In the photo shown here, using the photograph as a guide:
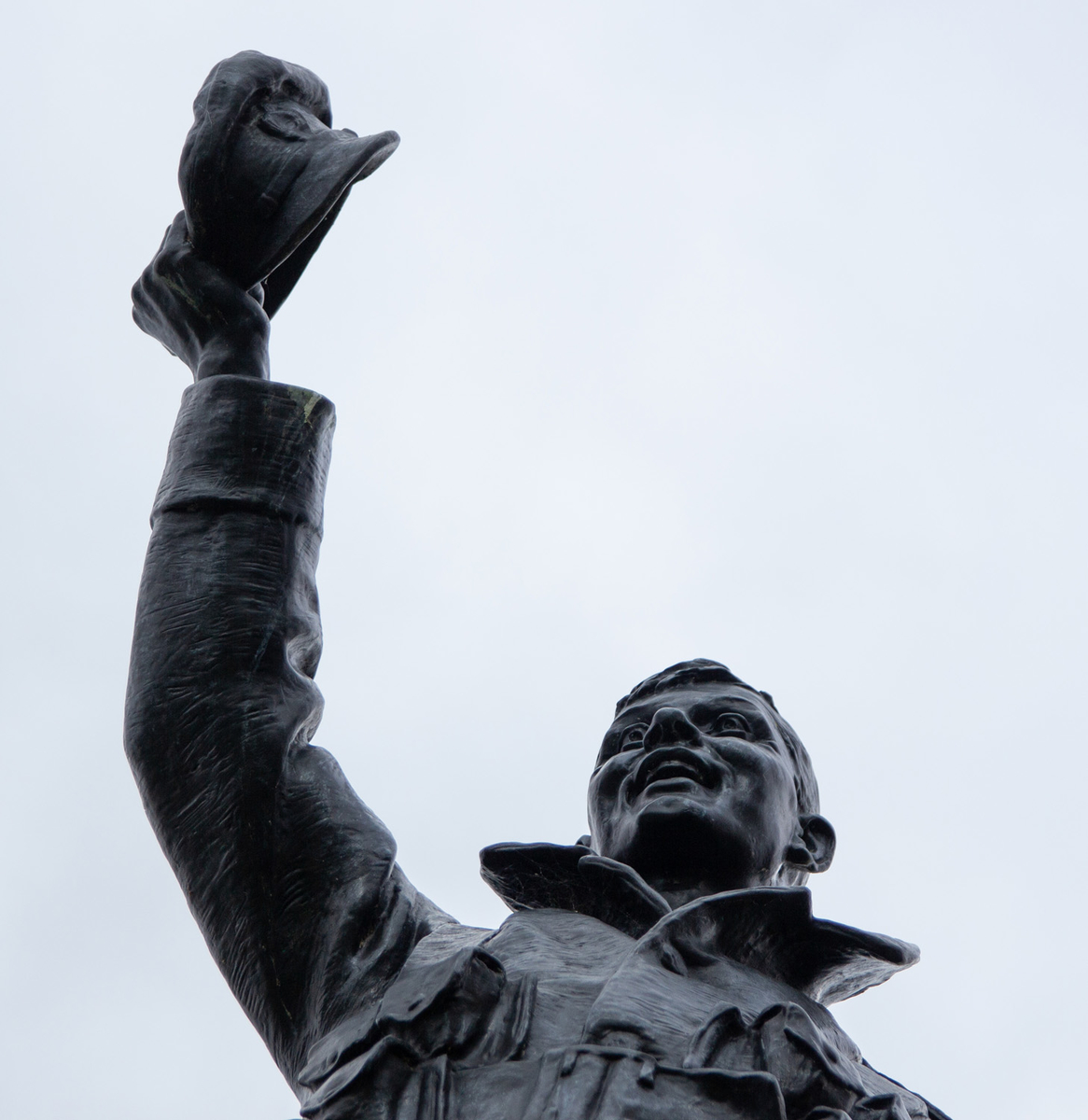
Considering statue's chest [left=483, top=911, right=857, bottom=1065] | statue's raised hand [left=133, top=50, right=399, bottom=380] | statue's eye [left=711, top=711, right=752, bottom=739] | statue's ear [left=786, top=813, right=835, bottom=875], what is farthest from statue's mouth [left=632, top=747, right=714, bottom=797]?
statue's raised hand [left=133, top=50, right=399, bottom=380]

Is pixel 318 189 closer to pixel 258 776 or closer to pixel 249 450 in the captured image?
pixel 249 450

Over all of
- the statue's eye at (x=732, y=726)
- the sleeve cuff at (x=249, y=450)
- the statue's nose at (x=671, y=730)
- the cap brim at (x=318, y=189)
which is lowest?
the statue's nose at (x=671, y=730)

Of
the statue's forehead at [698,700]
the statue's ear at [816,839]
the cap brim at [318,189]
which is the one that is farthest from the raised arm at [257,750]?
the statue's ear at [816,839]

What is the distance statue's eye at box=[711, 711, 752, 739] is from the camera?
570 centimetres

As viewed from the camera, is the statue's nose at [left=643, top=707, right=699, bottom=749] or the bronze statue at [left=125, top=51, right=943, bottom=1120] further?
the statue's nose at [left=643, top=707, right=699, bottom=749]

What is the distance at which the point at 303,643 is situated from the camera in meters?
4.63

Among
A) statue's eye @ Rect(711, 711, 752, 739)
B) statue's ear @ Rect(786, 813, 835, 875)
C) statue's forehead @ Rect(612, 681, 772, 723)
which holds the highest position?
statue's forehead @ Rect(612, 681, 772, 723)

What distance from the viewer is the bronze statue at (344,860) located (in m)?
3.77

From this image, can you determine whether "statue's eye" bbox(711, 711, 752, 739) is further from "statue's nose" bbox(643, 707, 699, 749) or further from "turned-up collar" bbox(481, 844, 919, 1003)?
"turned-up collar" bbox(481, 844, 919, 1003)

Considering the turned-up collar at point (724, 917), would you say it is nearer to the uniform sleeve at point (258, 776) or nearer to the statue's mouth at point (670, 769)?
the uniform sleeve at point (258, 776)

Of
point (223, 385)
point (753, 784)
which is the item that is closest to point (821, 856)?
point (753, 784)

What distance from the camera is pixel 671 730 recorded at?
5508mm

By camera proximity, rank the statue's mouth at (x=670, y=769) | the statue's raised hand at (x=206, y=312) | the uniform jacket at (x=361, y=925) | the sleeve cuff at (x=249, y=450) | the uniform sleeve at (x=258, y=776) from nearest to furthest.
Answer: the uniform jacket at (x=361, y=925) < the uniform sleeve at (x=258, y=776) < the sleeve cuff at (x=249, y=450) < the statue's raised hand at (x=206, y=312) < the statue's mouth at (x=670, y=769)

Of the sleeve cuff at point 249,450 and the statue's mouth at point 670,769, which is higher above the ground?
the sleeve cuff at point 249,450
